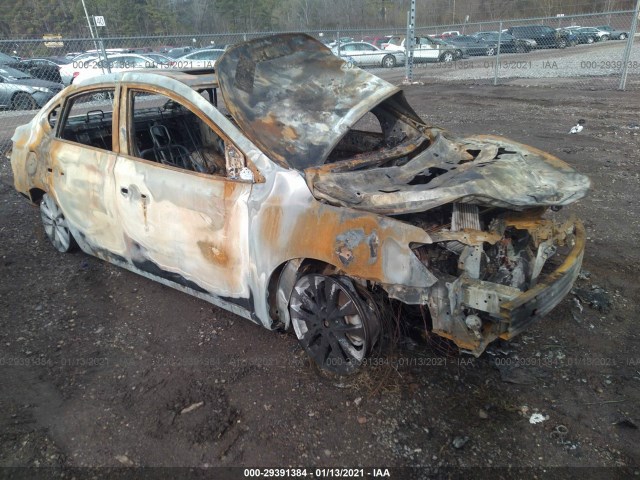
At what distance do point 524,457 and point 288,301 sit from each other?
5.00 ft

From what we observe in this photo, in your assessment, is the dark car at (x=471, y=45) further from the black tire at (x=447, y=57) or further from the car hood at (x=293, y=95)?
the car hood at (x=293, y=95)

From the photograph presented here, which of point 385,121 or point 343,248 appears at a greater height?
point 385,121

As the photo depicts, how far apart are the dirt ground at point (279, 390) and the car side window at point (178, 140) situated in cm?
113

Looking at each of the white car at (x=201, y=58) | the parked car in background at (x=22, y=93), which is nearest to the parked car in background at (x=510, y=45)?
the white car at (x=201, y=58)

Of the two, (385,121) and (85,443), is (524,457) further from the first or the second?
(385,121)

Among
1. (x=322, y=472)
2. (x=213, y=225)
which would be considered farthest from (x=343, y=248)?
(x=322, y=472)

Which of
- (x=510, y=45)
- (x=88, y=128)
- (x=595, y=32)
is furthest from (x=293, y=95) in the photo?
(x=595, y=32)

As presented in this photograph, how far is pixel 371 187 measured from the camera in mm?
2646

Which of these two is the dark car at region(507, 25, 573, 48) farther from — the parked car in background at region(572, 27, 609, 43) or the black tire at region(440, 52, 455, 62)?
the black tire at region(440, 52, 455, 62)

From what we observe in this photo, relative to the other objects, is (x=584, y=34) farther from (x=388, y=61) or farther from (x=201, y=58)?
(x=201, y=58)

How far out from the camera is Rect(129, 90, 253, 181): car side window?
405 cm

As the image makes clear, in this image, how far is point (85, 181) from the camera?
367cm

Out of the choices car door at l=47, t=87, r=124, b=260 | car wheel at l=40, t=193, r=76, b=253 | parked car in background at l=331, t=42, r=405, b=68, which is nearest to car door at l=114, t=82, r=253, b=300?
car door at l=47, t=87, r=124, b=260

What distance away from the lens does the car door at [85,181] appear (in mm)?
3508
